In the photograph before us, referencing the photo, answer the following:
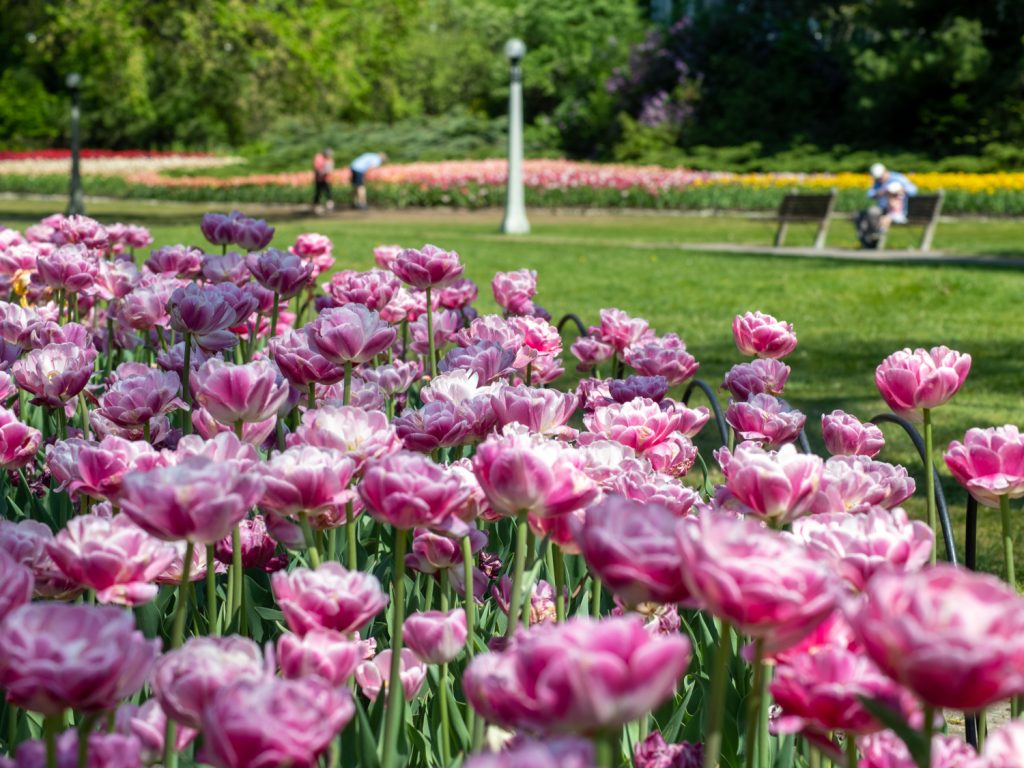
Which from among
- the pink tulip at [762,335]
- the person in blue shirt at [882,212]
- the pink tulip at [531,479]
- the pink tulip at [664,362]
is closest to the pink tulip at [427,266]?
the pink tulip at [664,362]

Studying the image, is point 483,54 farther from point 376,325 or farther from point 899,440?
point 376,325

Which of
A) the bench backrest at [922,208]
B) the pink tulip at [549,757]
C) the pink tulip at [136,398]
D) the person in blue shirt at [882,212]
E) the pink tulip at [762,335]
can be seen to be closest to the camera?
the pink tulip at [549,757]

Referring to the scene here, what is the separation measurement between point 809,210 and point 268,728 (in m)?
17.6

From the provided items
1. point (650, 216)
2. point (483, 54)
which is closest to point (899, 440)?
point (650, 216)

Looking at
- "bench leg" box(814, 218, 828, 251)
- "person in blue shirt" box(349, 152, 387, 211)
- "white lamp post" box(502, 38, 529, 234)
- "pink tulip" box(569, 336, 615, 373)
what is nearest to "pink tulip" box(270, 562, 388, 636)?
"pink tulip" box(569, 336, 615, 373)

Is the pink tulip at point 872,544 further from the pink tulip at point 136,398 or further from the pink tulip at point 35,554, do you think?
the pink tulip at point 136,398

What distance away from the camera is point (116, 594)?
4.25ft

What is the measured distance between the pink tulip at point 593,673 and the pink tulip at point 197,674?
28 cm

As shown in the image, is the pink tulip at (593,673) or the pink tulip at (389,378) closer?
the pink tulip at (593,673)

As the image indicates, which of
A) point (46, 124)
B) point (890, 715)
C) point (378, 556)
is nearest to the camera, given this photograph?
point (890, 715)

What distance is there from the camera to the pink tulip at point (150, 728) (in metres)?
1.21

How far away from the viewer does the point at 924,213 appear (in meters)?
16.8

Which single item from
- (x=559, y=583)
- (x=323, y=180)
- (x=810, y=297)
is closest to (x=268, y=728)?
(x=559, y=583)

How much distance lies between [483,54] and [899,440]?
50.2 meters
